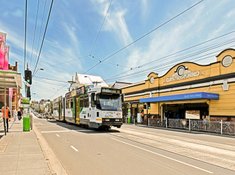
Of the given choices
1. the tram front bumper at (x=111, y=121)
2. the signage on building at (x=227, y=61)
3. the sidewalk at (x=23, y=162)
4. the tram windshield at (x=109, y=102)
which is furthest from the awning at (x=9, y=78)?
the signage on building at (x=227, y=61)

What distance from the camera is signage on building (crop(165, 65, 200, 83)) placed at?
29.0 metres

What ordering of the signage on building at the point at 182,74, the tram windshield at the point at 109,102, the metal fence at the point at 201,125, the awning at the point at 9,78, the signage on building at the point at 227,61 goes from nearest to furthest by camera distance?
the awning at the point at 9,78 < the tram windshield at the point at 109,102 < the metal fence at the point at 201,125 < the signage on building at the point at 227,61 < the signage on building at the point at 182,74

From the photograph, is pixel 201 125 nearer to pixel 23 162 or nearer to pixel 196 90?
pixel 196 90

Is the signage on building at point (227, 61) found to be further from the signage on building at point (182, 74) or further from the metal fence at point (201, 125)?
the metal fence at point (201, 125)

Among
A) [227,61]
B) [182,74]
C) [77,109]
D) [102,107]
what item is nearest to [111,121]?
[102,107]

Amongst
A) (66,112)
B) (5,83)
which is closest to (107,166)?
(5,83)

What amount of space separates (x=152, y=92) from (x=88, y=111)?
697 inches

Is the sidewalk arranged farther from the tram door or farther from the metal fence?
the metal fence

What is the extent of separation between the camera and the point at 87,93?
73.2ft

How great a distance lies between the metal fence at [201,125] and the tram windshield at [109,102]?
8723mm

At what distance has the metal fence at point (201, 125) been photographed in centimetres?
2179

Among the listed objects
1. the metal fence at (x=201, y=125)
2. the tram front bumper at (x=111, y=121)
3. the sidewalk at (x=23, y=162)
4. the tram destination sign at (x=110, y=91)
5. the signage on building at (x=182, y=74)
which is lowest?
the metal fence at (x=201, y=125)

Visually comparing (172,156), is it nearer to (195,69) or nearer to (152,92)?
(195,69)

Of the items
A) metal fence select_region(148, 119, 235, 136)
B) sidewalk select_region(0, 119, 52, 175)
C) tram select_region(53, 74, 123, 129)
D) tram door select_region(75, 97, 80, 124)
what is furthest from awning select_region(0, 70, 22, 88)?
metal fence select_region(148, 119, 235, 136)
